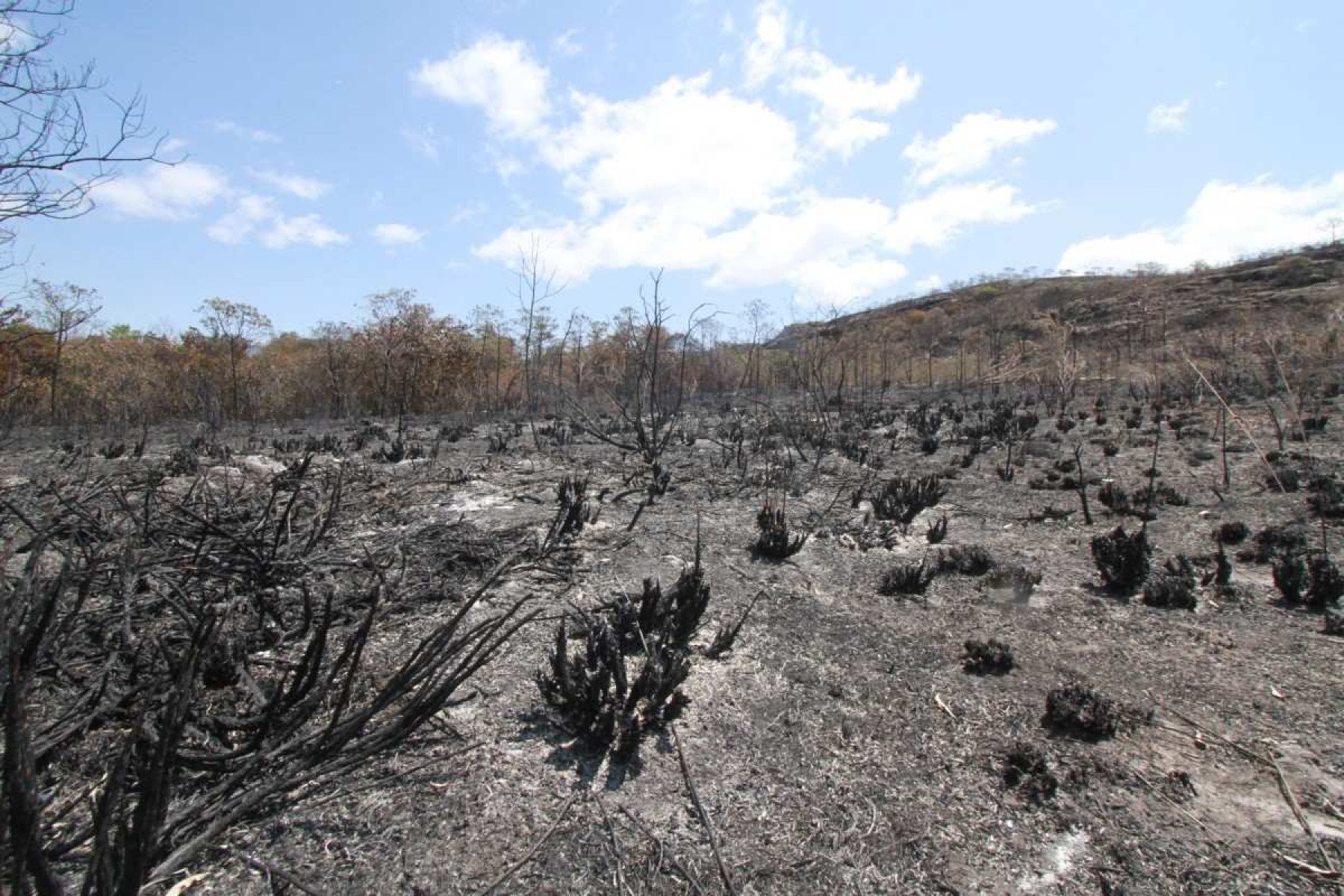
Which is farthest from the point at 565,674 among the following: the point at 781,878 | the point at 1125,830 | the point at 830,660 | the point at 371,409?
the point at 371,409

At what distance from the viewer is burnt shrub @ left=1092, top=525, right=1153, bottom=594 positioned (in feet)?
14.4

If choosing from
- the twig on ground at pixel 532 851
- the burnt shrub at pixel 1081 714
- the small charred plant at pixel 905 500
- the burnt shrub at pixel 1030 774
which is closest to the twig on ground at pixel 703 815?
the twig on ground at pixel 532 851

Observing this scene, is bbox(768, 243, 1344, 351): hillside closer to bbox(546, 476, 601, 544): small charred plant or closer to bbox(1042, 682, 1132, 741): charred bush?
bbox(546, 476, 601, 544): small charred plant

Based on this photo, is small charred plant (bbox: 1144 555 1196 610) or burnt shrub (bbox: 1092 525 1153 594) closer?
small charred plant (bbox: 1144 555 1196 610)

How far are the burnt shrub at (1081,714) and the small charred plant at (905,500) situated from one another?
3138 millimetres

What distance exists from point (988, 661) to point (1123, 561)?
6.06 ft

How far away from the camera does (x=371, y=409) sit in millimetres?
25016

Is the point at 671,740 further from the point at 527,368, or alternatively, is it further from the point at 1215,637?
the point at 527,368

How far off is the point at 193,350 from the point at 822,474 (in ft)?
81.3

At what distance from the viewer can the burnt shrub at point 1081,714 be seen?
106 inches

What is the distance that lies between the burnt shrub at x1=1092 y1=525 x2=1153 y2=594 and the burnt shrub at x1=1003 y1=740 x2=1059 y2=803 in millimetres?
2422

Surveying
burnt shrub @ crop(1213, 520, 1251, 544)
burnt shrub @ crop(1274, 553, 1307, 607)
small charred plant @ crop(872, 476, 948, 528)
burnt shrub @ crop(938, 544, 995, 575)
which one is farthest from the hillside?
burnt shrub @ crop(1274, 553, 1307, 607)

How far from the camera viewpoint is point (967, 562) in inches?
190

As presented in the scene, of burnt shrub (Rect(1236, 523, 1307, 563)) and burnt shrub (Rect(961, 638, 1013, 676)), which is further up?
burnt shrub (Rect(1236, 523, 1307, 563))
